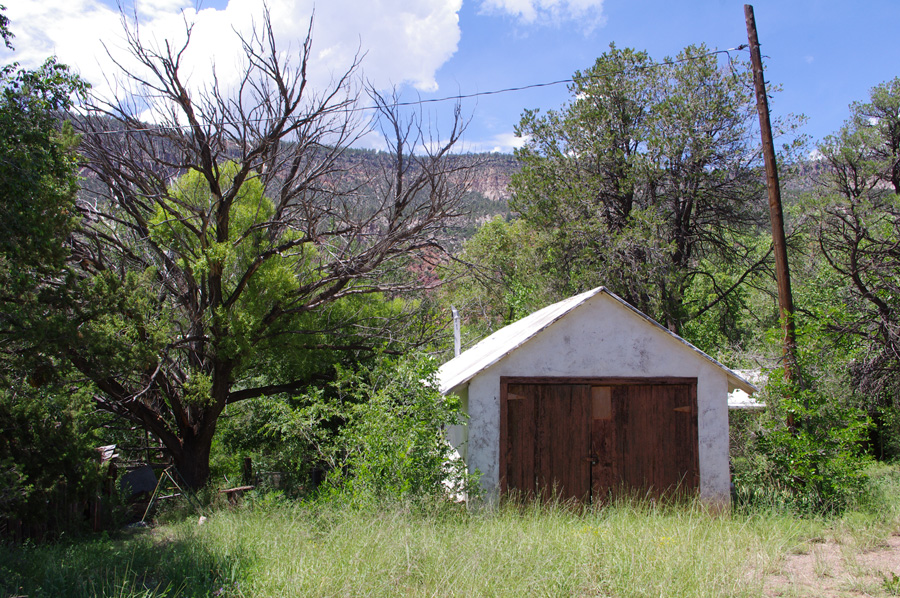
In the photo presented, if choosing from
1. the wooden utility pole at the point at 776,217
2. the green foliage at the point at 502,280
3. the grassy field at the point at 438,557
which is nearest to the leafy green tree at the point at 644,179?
the green foliage at the point at 502,280

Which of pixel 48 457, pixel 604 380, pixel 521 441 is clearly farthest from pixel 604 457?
pixel 48 457

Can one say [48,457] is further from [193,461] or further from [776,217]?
[776,217]

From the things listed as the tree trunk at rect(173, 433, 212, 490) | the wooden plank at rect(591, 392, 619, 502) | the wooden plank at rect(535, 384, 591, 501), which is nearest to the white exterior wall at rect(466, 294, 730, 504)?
the wooden plank at rect(535, 384, 591, 501)

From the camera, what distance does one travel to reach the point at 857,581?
5.87 m

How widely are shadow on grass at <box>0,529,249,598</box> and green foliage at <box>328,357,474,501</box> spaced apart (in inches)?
78.5

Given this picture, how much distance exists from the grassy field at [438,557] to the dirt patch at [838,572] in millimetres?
100

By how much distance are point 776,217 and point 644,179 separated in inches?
281

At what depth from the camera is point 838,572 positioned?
630 cm

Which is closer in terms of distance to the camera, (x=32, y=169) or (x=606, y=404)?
(x=32, y=169)

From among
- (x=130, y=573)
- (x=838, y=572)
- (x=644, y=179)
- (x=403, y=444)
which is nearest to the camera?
(x=130, y=573)

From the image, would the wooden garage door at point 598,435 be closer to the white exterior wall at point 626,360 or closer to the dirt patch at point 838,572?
the white exterior wall at point 626,360

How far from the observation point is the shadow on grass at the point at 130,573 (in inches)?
213

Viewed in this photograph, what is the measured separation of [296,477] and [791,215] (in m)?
16.3

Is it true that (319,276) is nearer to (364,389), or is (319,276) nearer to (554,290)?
(364,389)
